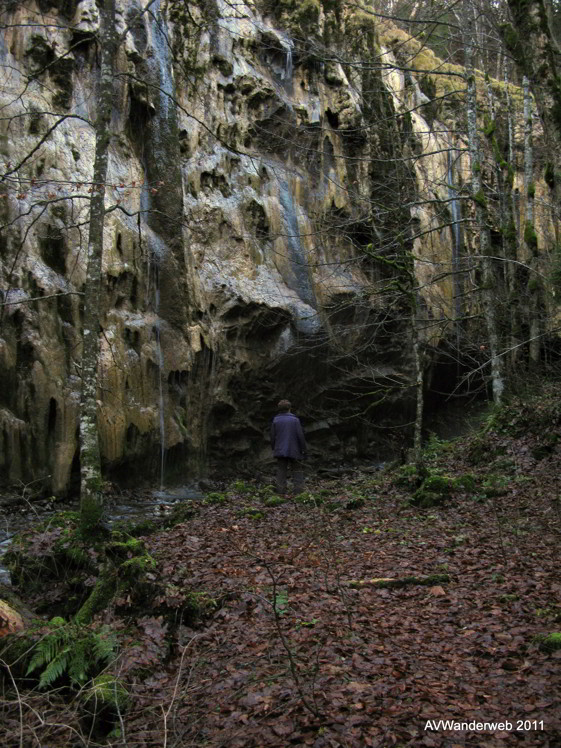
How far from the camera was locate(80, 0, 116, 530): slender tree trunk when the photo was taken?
6.59 m

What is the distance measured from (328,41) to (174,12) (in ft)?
18.4

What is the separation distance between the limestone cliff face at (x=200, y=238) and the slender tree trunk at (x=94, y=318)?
3.47m

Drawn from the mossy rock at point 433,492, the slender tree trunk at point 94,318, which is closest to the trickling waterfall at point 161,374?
the mossy rock at point 433,492

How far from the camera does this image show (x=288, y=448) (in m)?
Answer: 11.9

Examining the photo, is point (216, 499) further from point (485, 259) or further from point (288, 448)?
point (485, 259)

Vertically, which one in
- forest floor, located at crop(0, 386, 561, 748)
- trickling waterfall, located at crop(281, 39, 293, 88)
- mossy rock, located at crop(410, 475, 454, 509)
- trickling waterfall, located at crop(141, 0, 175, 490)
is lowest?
forest floor, located at crop(0, 386, 561, 748)

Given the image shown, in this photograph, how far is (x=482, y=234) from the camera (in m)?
13.6

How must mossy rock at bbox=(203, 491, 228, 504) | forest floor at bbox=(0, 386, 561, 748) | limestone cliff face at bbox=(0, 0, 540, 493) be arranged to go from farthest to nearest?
limestone cliff face at bbox=(0, 0, 540, 493), mossy rock at bbox=(203, 491, 228, 504), forest floor at bbox=(0, 386, 561, 748)

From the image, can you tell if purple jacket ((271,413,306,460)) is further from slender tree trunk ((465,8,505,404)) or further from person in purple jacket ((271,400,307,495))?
slender tree trunk ((465,8,505,404))

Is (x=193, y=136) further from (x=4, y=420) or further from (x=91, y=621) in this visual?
(x=91, y=621)

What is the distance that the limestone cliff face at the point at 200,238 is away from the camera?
11766 millimetres

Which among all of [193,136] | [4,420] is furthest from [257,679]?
[193,136]

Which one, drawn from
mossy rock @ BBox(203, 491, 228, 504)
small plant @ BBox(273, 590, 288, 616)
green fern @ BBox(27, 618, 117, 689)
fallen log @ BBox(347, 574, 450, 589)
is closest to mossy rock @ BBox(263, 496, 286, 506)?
mossy rock @ BBox(203, 491, 228, 504)

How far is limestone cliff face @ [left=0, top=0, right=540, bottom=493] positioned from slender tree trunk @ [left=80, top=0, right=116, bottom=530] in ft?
11.4
